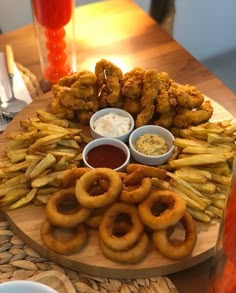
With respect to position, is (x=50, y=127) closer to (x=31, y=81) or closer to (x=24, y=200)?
(x=24, y=200)

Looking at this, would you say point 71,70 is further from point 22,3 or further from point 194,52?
point 194,52

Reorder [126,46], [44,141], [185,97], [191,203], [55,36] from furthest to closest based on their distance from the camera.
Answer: [126,46], [55,36], [185,97], [44,141], [191,203]

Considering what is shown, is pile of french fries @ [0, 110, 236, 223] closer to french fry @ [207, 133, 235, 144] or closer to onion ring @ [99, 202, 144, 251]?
french fry @ [207, 133, 235, 144]

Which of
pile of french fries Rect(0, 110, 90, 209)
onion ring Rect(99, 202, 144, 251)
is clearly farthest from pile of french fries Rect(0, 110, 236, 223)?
onion ring Rect(99, 202, 144, 251)

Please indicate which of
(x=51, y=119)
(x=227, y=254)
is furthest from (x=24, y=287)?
(x=51, y=119)

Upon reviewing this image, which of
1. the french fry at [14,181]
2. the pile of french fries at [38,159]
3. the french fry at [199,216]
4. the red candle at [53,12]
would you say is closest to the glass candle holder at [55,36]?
the red candle at [53,12]

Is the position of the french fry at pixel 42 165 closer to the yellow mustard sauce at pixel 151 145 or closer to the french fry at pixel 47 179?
the french fry at pixel 47 179
